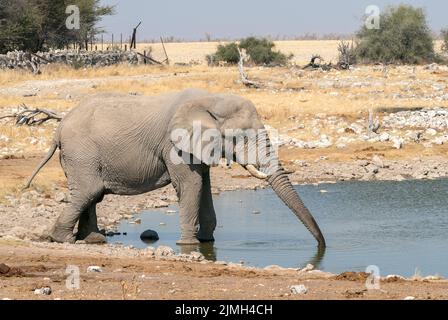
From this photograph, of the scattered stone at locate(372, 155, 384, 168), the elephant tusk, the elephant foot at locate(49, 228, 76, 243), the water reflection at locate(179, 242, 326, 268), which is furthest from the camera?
→ the scattered stone at locate(372, 155, 384, 168)

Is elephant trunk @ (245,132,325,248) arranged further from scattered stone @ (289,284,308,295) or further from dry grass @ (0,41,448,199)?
dry grass @ (0,41,448,199)

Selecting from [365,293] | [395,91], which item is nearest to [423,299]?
[365,293]

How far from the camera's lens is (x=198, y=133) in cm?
1570

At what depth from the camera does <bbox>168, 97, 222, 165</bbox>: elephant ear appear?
617 inches

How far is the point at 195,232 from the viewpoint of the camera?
51.8 feet

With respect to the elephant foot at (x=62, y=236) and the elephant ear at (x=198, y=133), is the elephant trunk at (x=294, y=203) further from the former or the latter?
the elephant foot at (x=62, y=236)

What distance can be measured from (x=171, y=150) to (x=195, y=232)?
3.79ft

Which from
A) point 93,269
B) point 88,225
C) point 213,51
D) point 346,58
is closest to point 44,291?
point 93,269

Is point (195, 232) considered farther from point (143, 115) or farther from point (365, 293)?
point (365, 293)

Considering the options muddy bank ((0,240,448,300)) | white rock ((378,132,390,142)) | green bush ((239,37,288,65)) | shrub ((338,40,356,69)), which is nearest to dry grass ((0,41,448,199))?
white rock ((378,132,390,142))

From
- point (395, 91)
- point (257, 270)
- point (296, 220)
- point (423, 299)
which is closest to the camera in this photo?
point (423, 299)

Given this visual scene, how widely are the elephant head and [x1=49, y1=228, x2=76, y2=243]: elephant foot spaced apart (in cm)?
176

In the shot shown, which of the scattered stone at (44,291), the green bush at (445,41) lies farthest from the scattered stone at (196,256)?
the green bush at (445,41)

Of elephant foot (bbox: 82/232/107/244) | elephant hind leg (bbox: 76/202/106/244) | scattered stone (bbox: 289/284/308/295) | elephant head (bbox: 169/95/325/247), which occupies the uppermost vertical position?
elephant head (bbox: 169/95/325/247)
